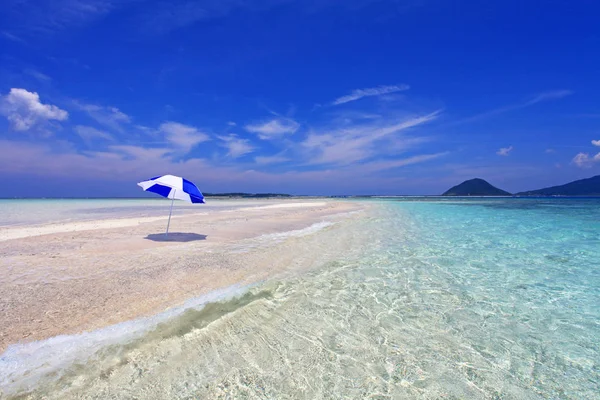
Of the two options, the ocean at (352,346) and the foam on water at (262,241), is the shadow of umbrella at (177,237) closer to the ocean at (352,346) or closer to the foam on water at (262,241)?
the foam on water at (262,241)

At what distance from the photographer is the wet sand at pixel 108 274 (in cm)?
487

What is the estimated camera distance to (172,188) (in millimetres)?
11594

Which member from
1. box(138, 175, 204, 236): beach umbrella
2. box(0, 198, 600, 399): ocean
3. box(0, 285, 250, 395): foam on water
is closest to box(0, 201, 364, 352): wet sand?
box(0, 285, 250, 395): foam on water

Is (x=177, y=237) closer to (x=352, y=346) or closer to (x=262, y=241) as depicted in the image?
(x=262, y=241)

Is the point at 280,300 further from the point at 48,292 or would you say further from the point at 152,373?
the point at 48,292

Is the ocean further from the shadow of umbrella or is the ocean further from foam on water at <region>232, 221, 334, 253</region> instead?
the shadow of umbrella

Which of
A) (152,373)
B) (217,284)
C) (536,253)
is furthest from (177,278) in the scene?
(536,253)

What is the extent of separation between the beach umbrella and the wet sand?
6.16ft

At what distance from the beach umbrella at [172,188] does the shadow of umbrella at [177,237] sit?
1.45m

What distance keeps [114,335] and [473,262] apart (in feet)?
32.2

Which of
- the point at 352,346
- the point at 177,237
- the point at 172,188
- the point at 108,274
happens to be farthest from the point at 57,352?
the point at 177,237

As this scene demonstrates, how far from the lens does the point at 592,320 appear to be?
5242 millimetres

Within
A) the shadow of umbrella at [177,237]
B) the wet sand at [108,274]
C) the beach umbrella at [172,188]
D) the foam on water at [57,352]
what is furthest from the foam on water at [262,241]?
the foam on water at [57,352]

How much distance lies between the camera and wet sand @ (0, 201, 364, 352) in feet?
16.0
